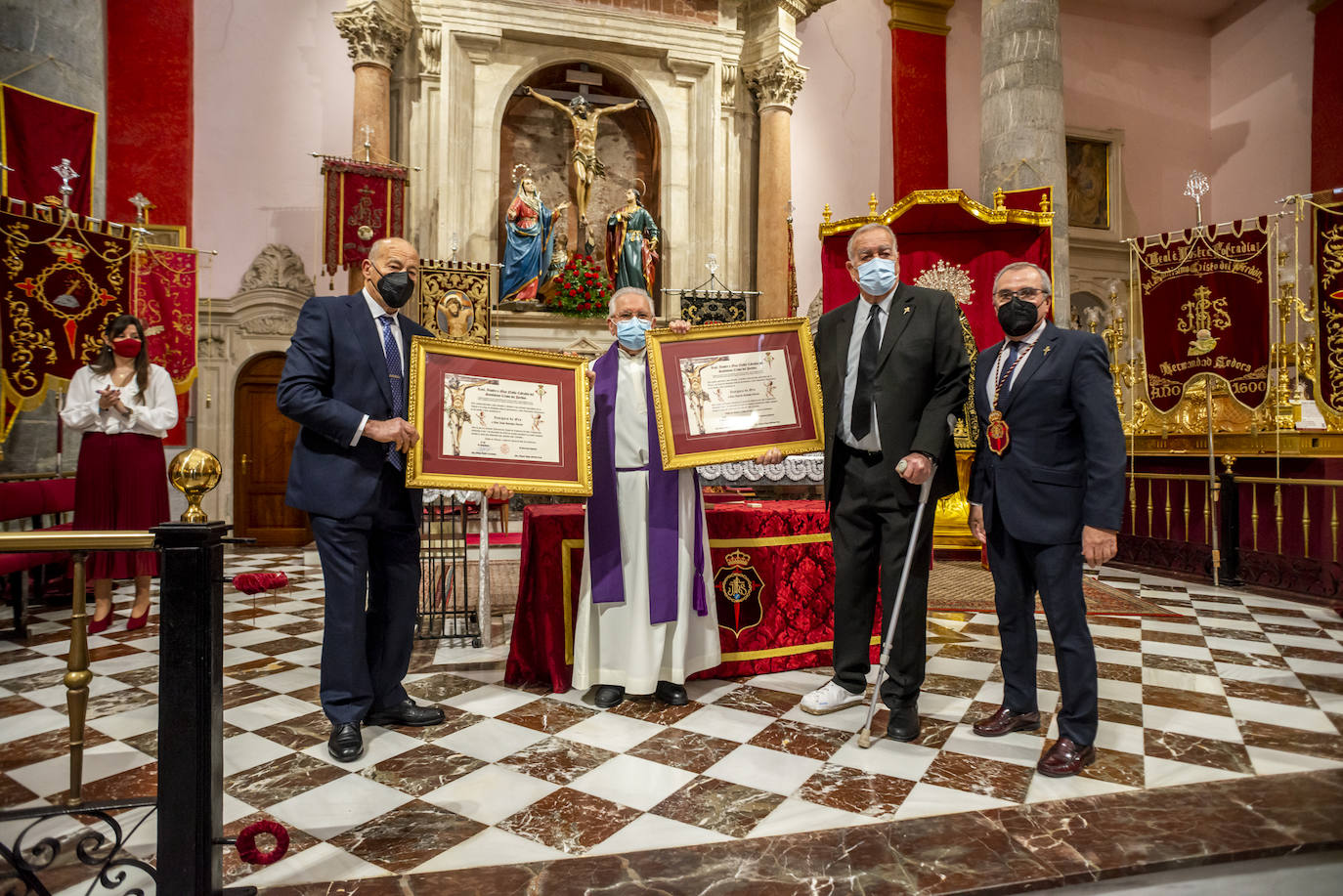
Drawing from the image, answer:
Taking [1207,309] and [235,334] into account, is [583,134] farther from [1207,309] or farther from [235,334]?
[1207,309]

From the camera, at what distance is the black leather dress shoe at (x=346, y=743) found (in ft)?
9.18

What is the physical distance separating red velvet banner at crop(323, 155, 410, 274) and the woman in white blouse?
3.62 m

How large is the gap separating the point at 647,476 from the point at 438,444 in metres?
0.93

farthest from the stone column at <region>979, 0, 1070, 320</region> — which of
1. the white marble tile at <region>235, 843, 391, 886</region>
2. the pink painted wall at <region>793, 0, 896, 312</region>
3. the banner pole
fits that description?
the white marble tile at <region>235, 843, 391, 886</region>

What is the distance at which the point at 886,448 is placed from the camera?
9.96 feet

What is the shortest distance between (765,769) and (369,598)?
5.77 ft

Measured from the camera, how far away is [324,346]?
9.53 ft

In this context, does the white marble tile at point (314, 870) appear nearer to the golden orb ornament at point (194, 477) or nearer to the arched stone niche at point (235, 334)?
the golden orb ornament at point (194, 477)

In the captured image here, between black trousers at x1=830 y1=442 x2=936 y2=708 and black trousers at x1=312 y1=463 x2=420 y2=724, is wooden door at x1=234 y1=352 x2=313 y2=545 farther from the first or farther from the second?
black trousers at x1=830 y1=442 x2=936 y2=708

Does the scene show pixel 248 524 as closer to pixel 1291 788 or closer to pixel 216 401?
pixel 216 401

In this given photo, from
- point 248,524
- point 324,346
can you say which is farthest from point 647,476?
point 248,524

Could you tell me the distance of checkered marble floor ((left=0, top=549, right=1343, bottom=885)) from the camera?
2.28 m

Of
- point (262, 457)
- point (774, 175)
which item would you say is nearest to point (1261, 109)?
point (774, 175)

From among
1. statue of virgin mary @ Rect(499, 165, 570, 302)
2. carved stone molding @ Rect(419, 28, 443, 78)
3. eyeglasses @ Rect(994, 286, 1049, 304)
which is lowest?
eyeglasses @ Rect(994, 286, 1049, 304)
